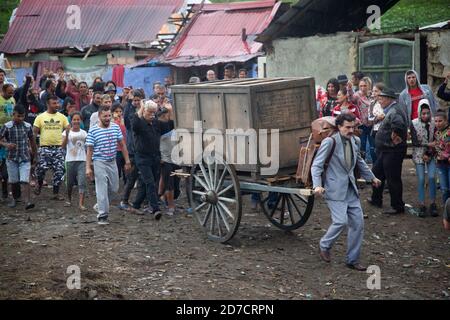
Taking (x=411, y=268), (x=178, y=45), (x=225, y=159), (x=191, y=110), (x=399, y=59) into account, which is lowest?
(x=411, y=268)

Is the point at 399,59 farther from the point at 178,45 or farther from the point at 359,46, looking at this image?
the point at 178,45

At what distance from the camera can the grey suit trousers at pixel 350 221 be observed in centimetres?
752

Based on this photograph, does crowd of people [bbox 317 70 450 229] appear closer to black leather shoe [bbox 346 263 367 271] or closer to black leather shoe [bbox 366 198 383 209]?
black leather shoe [bbox 366 198 383 209]

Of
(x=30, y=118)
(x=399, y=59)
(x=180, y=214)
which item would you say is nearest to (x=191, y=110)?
(x=180, y=214)

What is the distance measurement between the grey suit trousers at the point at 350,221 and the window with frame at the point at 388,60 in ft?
26.4

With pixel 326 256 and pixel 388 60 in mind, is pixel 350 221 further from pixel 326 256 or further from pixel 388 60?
pixel 388 60

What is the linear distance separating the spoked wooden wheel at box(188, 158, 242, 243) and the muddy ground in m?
0.24

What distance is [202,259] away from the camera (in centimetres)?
798

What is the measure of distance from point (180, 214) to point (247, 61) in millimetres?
12402

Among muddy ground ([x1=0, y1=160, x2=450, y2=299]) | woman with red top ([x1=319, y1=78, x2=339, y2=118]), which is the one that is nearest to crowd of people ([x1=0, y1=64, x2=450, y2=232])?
woman with red top ([x1=319, y1=78, x2=339, y2=118])

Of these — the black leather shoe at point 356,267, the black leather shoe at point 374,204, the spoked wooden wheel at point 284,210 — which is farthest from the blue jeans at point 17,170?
the black leather shoe at point 356,267

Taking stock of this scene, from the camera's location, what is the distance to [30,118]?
13.2 m

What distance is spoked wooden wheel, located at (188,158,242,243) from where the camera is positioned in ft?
27.3
